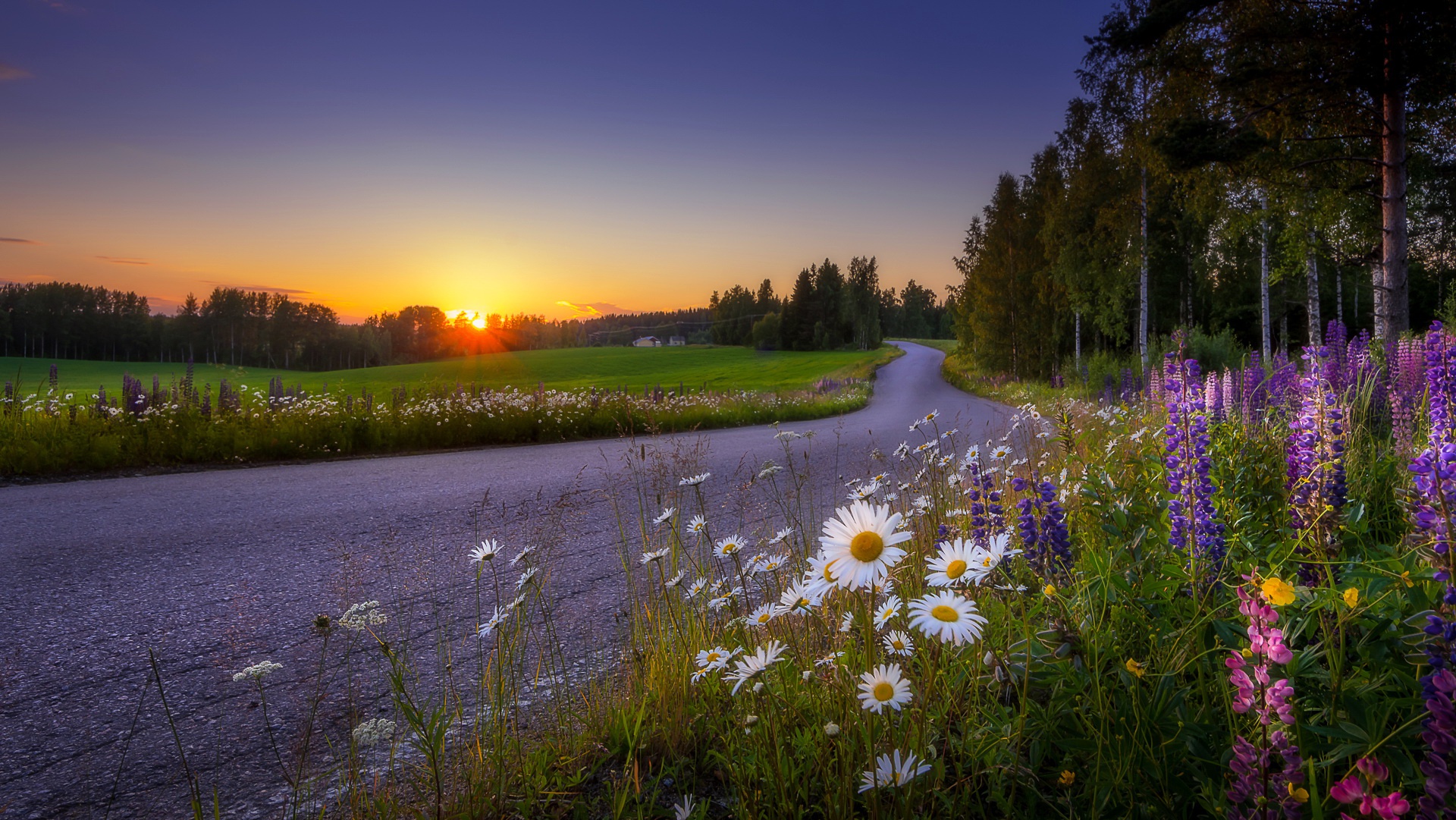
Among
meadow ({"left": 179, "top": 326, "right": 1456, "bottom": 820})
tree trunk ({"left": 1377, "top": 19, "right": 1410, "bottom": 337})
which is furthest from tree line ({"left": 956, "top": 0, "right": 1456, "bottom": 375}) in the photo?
meadow ({"left": 179, "top": 326, "right": 1456, "bottom": 820})

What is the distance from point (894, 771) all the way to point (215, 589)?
13.4 feet

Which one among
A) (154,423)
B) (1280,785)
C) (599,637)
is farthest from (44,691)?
(154,423)

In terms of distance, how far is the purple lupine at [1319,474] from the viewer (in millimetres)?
1961

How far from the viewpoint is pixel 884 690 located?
139 cm

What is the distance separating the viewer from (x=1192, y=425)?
99.6 inches

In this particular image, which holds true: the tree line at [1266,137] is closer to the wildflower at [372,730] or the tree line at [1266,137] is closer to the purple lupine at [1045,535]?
the purple lupine at [1045,535]

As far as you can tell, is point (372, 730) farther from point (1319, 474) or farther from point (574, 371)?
point (574, 371)

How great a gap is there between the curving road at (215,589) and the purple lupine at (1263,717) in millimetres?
2453

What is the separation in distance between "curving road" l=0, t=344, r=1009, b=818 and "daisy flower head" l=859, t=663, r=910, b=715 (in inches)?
72.2

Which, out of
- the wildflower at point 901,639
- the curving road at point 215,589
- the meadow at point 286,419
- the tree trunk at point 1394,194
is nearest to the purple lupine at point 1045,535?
the wildflower at point 901,639

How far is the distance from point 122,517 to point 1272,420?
28.7 feet

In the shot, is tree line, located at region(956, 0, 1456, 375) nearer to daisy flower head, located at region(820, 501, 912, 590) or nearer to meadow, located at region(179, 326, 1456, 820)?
meadow, located at region(179, 326, 1456, 820)

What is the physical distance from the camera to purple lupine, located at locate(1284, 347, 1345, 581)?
1.96 metres

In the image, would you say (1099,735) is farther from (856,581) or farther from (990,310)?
(990,310)
